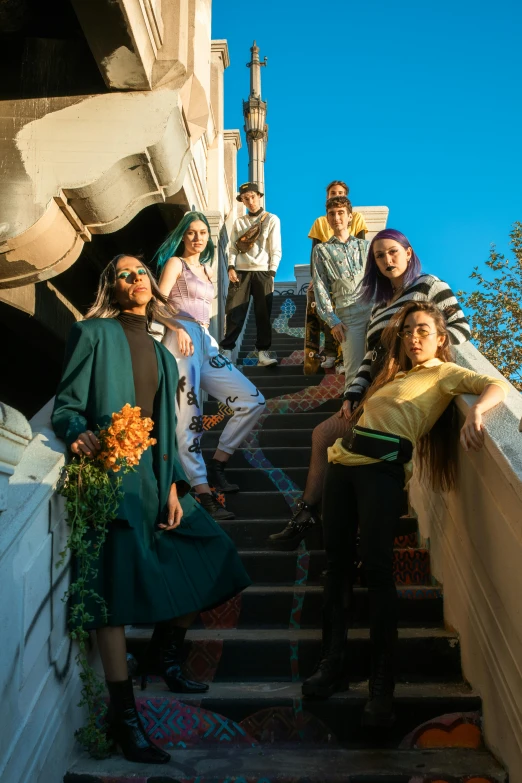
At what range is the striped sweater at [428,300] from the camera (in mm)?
3857

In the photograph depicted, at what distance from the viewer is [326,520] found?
3.31 m

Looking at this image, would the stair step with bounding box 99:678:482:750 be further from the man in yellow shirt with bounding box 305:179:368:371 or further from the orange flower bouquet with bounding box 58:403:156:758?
the man in yellow shirt with bounding box 305:179:368:371

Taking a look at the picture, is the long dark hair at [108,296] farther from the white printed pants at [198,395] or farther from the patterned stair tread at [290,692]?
the patterned stair tread at [290,692]

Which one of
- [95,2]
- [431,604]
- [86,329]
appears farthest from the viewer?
[95,2]

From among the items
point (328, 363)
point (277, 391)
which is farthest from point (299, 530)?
point (328, 363)

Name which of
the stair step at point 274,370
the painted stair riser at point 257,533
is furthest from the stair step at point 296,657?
the stair step at point 274,370

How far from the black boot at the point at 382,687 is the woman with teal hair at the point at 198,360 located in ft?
5.65

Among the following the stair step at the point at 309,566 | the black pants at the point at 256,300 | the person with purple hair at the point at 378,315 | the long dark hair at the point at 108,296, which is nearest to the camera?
the long dark hair at the point at 108,296

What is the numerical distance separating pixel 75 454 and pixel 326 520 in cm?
109

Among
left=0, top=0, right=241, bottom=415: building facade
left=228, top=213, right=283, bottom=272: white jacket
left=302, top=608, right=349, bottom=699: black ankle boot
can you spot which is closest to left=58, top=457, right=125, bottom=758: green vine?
left=302, top=608, right=349, bottom=699: black ankle boot

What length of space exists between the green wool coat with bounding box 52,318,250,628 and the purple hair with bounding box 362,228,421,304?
52.6 inches

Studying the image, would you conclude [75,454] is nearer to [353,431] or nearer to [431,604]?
[353,431]

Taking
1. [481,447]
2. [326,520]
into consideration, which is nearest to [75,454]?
[326,520]

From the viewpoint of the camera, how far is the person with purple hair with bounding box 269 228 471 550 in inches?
153
